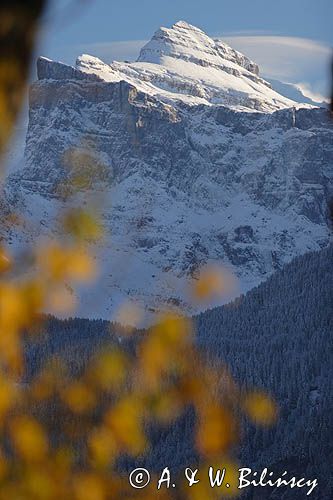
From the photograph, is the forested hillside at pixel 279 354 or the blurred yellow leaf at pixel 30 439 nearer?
the blurred yellow leaf at pixel 30 439

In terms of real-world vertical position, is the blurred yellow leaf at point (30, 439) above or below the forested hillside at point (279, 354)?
below

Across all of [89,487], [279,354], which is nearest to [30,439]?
[89,487]

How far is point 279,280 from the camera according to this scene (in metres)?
162

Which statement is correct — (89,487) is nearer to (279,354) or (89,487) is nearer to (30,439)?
(30,439)

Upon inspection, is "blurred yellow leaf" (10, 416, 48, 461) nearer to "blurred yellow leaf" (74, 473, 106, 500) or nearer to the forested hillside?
"blurred yellow leaf" (74, 473, 106, 500)

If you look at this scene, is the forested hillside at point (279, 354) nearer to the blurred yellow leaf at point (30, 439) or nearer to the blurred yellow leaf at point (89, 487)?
the blurred yellow leaf at point (89, 487)

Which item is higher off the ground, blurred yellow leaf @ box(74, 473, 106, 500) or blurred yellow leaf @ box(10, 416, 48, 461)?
blurred yellow leaf @ box(10, 416, 48, 461)

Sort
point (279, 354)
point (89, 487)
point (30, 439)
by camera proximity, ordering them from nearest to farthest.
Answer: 1. point (30, 439)
2. point (89, 487)
3. point (279, 354)

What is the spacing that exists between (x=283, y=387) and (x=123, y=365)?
111760 millimetres

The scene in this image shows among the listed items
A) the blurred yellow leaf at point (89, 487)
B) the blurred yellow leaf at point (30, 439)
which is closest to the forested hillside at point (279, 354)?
the blurred yellow leaf at point (89, 487)

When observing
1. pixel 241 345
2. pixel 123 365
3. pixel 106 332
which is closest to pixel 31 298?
pixel 123 365

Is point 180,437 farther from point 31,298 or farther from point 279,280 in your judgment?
point 31,298

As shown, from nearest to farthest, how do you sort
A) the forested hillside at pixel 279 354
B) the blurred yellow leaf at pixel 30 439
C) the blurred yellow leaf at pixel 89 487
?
1. the blurred yellow leaf at pixel 30 439
2. the blurred yellow leaf at pixel 89 487
3. the forested hillside at pixel 279 354

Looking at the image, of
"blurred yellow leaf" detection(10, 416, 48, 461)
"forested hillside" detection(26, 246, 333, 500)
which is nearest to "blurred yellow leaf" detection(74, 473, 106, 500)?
"blurred yellow leaf" detection(10, 416, 48, 461)
